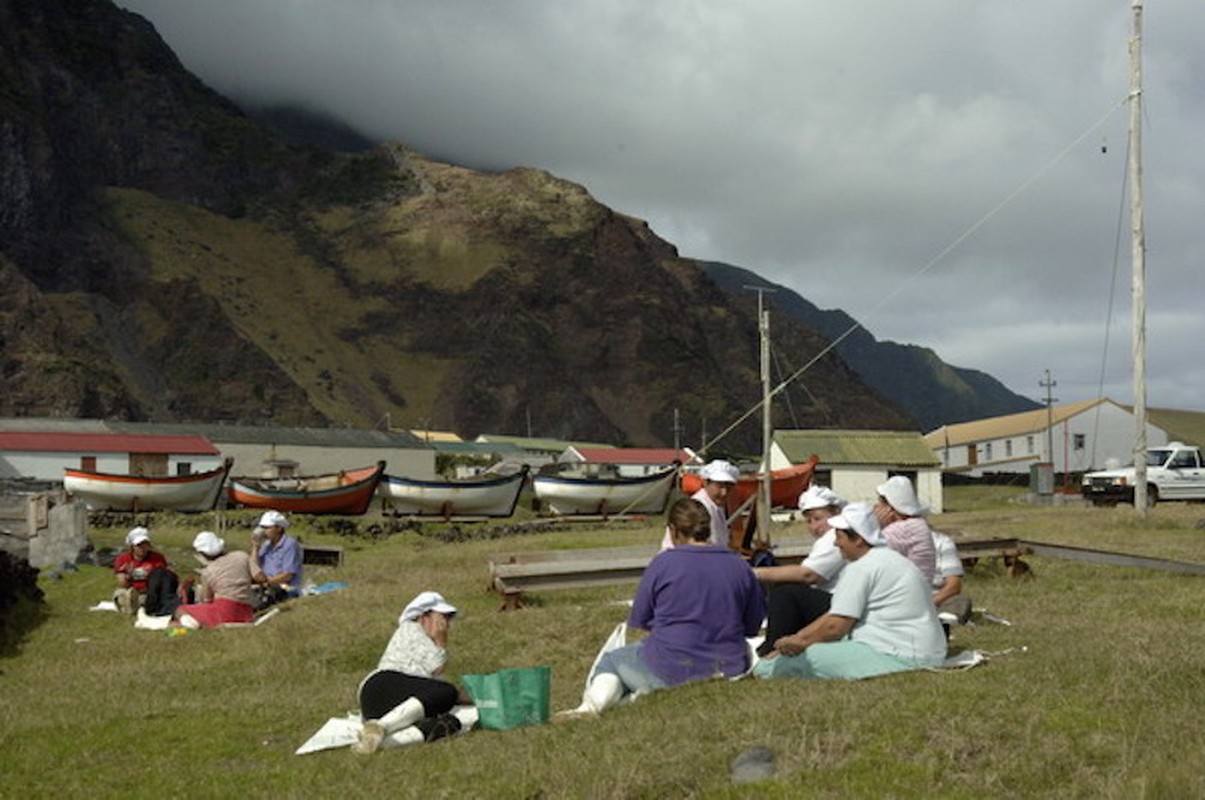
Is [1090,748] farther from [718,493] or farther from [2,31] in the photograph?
[2,31]

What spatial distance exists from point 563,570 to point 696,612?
7749mm

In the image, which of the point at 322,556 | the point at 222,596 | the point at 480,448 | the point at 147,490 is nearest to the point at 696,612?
the point at 222,596

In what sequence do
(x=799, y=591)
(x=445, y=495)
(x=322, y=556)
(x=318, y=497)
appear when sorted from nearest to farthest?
1. (x=799, y=591)
2. (x=322, y=556)
3. (x=318, y=497)
4. (x=445, y=495)

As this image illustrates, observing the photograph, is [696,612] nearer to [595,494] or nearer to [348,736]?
[348,736]

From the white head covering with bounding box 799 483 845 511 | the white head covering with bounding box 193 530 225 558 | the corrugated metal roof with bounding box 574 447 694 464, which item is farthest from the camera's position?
the corrugated metal roof with bounding box 574 447 694 464

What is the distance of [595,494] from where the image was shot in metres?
63.2

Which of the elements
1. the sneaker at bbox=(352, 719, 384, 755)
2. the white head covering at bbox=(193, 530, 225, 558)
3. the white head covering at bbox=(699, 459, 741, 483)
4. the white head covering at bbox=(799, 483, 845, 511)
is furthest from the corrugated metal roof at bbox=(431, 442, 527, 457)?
the sneaker at bbox=(352, 719, 384, 755)

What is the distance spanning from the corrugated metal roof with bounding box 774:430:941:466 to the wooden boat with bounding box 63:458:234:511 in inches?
1076

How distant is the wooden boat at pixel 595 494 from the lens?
62.8 metres

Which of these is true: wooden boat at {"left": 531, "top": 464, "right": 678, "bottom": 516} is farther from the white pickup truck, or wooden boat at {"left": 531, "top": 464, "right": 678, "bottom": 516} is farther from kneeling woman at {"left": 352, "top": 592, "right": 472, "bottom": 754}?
kneeling woman at {"left": 352, "top": 592, "right": 472, "bottom": 754}

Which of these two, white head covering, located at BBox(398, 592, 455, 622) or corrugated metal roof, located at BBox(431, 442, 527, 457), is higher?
corrugated metal roof, located at BBox(431, 442, 527, 457)

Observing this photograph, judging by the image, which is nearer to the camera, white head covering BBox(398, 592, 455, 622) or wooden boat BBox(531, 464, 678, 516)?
white head covering BBox(398, 592, 455, 622)

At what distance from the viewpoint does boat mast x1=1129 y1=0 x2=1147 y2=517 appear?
96.1ft

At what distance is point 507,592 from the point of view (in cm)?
1641
